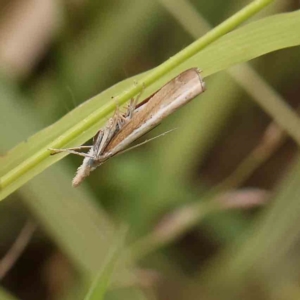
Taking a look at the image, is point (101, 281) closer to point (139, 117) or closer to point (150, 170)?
point (139, 117)

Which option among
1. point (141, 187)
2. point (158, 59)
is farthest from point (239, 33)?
point (158, 59)

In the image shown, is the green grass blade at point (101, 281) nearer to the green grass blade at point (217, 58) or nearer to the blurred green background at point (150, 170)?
the green grass blade at point (217, 58)

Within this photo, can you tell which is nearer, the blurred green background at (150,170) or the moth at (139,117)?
the moth at (139,117)

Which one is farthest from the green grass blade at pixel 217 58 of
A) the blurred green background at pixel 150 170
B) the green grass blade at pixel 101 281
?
the blurred green background at pixel 150 170

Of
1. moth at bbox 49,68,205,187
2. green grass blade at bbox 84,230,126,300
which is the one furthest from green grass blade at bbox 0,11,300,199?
green grass blade at bbox 84,230,126,300

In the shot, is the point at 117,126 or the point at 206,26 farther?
the point at 206,26

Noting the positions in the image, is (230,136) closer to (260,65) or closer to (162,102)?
(260,65)
